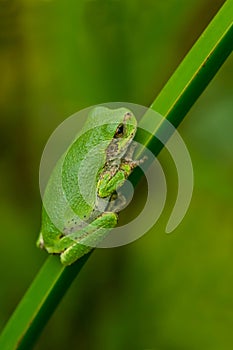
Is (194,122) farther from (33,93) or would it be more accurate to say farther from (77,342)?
(77,342)

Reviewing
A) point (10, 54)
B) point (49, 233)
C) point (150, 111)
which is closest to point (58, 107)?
point (10, 54)

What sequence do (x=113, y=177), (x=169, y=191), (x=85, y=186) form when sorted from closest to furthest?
(x=113, y=177), (x=85, y=186), (x=169, y=191)

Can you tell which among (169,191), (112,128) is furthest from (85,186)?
(169,191)

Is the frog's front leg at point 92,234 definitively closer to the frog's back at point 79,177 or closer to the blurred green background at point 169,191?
the frog's back at point 79,177

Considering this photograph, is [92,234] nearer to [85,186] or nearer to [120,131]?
[85,186]

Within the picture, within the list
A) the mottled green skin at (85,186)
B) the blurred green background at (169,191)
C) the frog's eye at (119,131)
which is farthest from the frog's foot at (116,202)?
the blurred green background at (169,191)

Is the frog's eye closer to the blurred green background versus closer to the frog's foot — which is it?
the frog's foot
